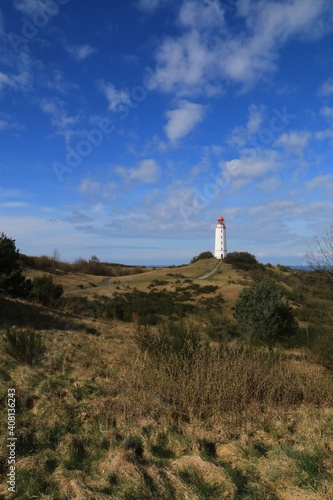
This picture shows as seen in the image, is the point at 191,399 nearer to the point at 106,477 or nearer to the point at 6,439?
the point at 106,477

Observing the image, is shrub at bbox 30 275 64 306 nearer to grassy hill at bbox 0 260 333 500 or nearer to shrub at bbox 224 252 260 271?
grassy hill at bbox 0 260 333 500

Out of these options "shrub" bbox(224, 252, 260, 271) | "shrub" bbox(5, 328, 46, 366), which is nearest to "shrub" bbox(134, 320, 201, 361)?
"shrub" bbox(5, 328, 46, 366)

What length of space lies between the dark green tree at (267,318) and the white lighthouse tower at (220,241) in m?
50.2

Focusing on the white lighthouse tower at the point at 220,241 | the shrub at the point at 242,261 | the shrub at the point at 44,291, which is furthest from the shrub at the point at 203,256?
the shrub at the point at 44,291

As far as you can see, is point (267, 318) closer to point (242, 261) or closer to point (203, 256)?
point (242, 261)

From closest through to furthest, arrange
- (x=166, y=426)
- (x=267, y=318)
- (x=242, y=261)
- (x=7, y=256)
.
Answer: (x=166, y=426) < (x=267, y=318) < (x=7, y=256) < (x=242, y=261)

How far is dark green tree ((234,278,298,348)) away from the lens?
1410 centimetres

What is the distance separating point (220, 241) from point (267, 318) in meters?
52.3

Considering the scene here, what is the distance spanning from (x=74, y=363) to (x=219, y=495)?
468cm

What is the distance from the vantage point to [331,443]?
388 cm

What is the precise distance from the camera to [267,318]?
14156 mm

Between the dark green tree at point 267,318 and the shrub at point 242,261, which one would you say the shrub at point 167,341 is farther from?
the shrub at point 242,261

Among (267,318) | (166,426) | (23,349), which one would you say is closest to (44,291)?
(267,318)

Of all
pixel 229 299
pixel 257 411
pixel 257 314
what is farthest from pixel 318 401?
pixel 229 299
